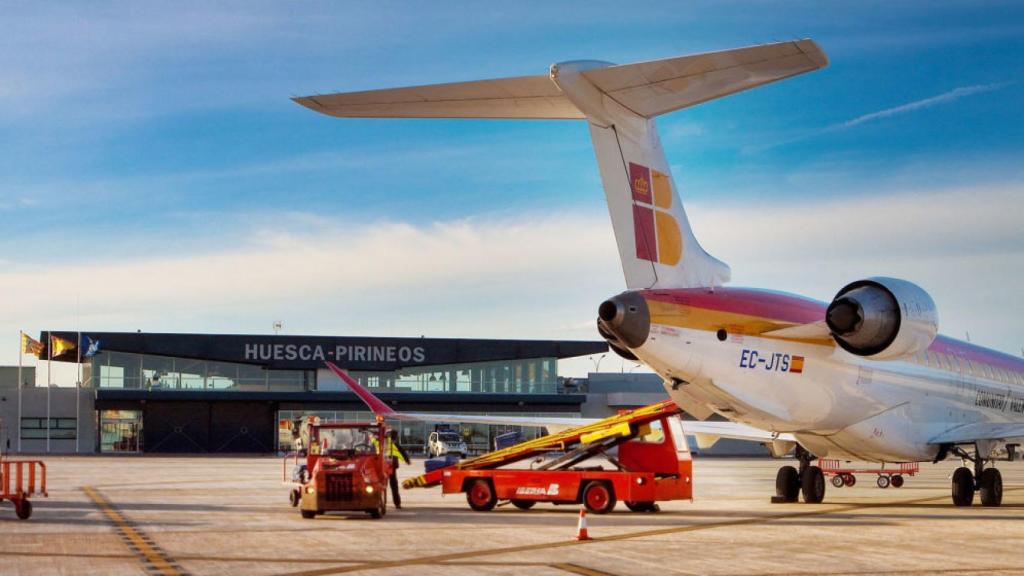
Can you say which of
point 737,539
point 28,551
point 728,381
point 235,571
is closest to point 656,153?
point 728,381

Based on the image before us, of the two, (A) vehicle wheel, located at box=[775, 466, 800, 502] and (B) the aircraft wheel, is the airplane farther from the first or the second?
(B) the aircraft wheel

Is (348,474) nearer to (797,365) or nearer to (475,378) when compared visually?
(797,365)

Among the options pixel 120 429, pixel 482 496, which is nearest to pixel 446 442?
pixel 120 429

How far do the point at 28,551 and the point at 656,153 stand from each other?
11792 millimetres

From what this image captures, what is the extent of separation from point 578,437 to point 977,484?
9111 mm

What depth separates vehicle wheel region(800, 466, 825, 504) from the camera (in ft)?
93.7

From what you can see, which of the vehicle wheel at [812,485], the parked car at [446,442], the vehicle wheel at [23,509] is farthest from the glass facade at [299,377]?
the vehicle wheel at [23,509]

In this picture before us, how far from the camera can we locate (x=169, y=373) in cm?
8012

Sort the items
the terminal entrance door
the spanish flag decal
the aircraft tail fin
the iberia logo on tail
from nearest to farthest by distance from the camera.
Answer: the aircraft tail fin → the iberia logo on tail → the spanish flag decal → the terminal entrance door

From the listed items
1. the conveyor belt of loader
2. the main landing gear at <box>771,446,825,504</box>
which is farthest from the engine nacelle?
the main landing gear at <box>771,446,825,504</box>

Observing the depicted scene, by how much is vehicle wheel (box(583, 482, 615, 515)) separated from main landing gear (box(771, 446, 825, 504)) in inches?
219

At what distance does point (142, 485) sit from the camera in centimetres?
3747

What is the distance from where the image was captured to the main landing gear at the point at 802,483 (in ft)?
93.7

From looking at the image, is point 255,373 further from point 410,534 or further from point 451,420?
point 410,534
